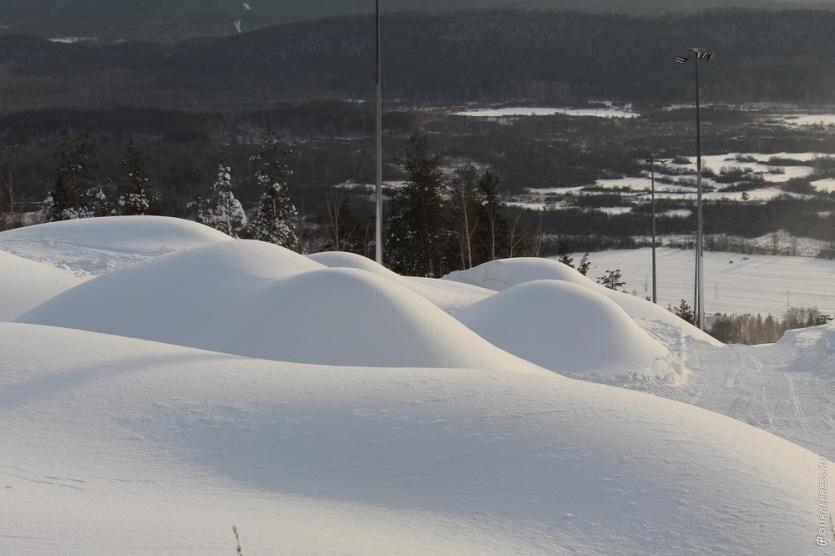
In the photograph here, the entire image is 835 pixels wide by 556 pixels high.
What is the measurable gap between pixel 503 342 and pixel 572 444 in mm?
10624

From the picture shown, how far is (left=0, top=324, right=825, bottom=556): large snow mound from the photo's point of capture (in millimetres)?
4680

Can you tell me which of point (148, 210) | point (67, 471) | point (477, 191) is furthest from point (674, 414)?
point (148, 210)

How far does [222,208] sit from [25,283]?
3264cm

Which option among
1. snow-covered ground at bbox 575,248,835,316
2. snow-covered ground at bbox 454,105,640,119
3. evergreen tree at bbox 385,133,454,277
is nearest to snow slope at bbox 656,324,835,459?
evergreen tree at bbox 385,133,454,277

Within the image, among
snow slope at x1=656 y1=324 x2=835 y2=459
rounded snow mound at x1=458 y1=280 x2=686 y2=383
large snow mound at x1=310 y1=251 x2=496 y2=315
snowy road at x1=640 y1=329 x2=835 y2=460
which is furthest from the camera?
large snow mound at x1=310 y1=251 x2=496 y2=315

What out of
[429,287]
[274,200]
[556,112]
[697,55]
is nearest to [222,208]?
[274,200]

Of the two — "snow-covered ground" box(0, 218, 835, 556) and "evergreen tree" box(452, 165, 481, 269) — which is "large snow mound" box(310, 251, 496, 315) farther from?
"evergreen tree" box(452, 165, 481, 269)

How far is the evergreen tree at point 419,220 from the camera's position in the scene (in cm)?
4550

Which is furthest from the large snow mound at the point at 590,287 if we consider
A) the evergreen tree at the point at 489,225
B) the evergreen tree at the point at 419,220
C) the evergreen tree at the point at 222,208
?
the evergreen tree at the point at 222,208

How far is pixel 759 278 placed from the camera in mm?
71438

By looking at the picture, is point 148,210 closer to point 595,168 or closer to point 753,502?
point 753,502

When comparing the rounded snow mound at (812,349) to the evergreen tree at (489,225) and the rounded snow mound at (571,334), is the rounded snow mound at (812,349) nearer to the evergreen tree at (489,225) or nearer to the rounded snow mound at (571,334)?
the rounded snow mound at (571,334)

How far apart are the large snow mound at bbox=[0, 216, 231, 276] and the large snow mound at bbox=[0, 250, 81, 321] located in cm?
110

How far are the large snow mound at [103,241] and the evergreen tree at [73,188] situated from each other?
33.6m
